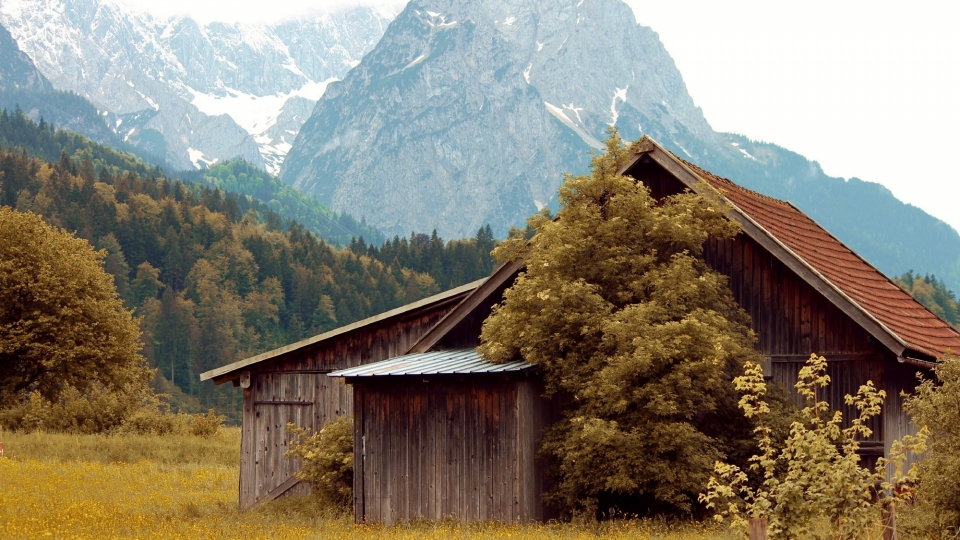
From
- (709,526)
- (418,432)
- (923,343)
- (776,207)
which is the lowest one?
(709,526)

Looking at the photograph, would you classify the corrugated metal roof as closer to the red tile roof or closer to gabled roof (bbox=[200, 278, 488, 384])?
gabled roof (bbox=[200, 278, 488, 384])

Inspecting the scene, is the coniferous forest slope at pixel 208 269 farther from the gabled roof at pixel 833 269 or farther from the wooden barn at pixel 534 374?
the gabled roof at pixel 833 269

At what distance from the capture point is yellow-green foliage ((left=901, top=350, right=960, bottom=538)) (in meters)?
13.6

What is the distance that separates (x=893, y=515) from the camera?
12344 millimetres

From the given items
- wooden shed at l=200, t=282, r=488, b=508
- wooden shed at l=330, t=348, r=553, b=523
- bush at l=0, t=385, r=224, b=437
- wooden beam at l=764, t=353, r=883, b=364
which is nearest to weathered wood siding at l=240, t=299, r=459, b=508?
wooden shed at l=200, t=282, r=488, b=508

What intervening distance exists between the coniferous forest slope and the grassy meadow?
3810 inches

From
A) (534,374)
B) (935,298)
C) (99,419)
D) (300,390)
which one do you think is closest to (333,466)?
(300,390)

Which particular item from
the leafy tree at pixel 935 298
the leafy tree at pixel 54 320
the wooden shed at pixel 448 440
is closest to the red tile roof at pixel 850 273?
the wooden shed at pixel 448 440

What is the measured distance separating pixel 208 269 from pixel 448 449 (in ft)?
479

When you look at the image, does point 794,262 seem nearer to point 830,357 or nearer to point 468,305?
point 830,357

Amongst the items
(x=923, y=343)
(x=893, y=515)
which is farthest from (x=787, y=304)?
(x=893, y=515)

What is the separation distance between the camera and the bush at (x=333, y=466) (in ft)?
75.4

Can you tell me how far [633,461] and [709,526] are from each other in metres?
1.57

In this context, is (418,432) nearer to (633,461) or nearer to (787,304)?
(633,461)
